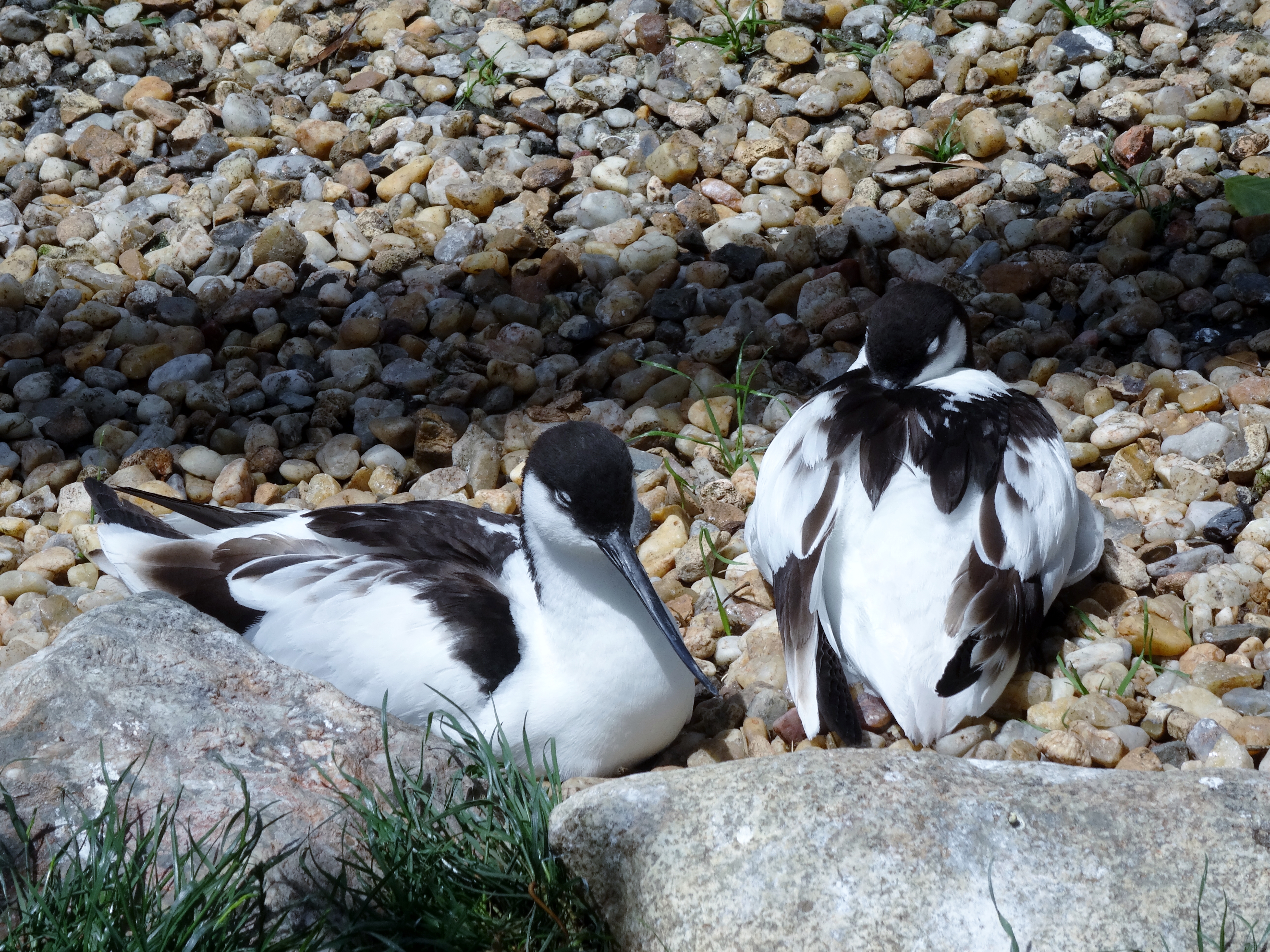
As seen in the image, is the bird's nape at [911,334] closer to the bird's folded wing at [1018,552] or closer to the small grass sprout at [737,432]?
the bird's folded wing at [1018,552]

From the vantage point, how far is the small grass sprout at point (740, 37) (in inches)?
227

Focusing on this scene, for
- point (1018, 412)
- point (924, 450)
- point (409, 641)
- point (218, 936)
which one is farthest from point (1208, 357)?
point (218, 936)

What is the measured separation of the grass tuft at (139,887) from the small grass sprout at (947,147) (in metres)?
4.00

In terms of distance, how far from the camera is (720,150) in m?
5.34

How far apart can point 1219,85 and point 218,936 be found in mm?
5031

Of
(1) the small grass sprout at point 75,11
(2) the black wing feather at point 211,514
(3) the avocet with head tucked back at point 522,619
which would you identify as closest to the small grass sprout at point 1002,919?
(3) the avocet with head tucked back at point 522,619

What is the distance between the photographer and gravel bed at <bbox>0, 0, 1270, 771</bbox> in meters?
3.46

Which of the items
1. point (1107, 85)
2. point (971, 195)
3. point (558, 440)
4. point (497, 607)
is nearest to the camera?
point (558, 440)

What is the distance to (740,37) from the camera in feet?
19.1

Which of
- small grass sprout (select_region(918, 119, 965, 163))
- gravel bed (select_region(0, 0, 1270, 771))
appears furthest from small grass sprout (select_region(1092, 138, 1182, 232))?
small grass sprout (select_region(918, 119, 965, 163))

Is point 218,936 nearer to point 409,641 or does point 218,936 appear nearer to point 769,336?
point 409,641

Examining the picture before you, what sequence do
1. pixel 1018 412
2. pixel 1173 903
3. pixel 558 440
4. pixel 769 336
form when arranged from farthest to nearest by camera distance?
pixel 769 336 → pixel 1018 412 → pixel 558 440 → pixel 1173 903

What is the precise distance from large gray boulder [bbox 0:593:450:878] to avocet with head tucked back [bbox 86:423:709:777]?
211mm

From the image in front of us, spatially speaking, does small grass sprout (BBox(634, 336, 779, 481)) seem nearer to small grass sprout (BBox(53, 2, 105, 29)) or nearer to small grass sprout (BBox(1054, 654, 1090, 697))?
small grass sprout (BBox(1054, 654, 1090, 697))
